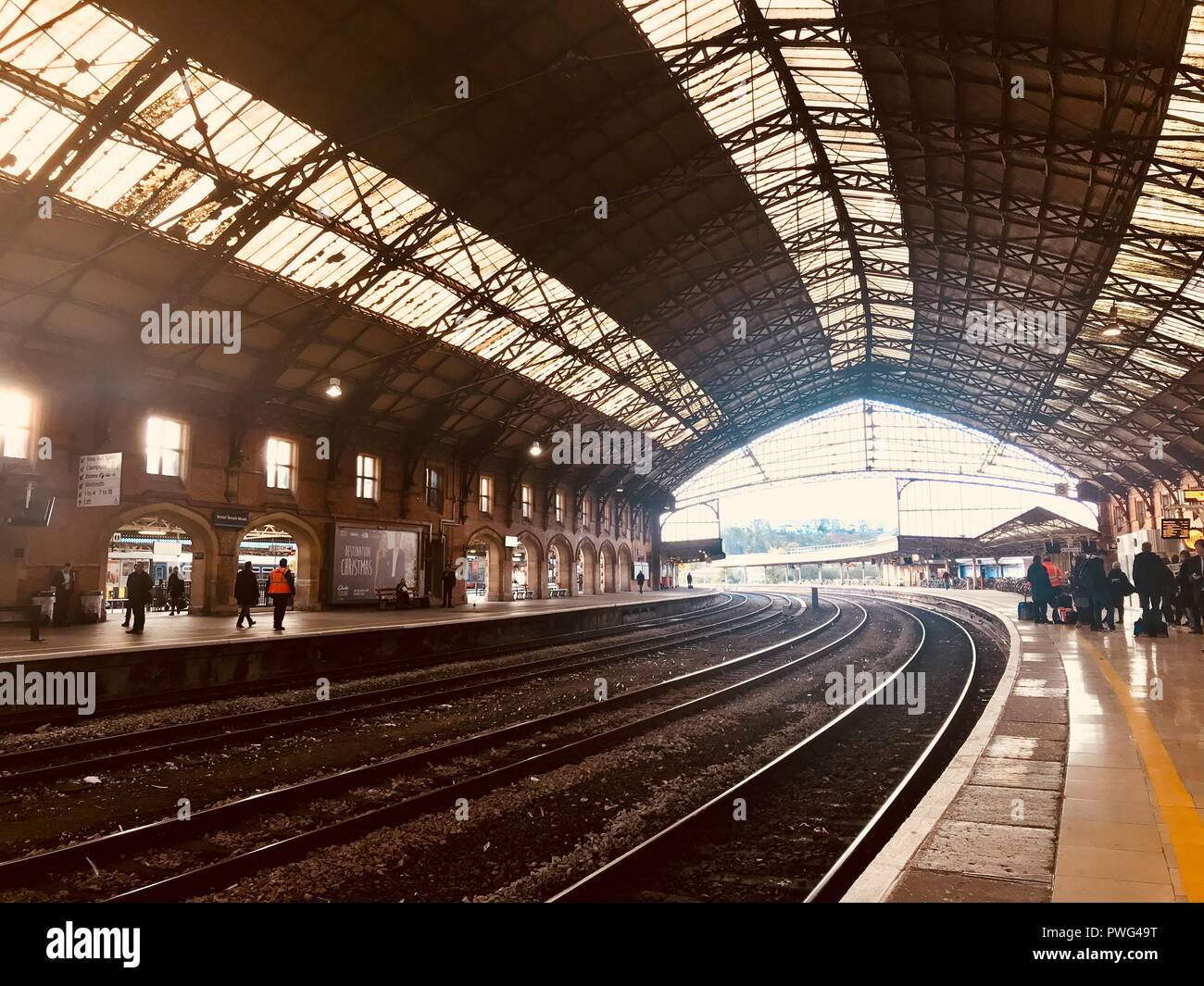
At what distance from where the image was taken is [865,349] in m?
40.3

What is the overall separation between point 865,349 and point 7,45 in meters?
38.0

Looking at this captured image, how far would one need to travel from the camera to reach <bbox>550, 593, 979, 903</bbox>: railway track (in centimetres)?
498

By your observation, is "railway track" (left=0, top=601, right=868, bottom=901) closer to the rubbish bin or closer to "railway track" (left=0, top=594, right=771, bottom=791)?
"railway track" (left=0, top=594, right=771, bottom=791)

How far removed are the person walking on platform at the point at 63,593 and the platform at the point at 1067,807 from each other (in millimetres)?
17913

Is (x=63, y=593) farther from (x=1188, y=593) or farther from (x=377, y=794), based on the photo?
(x=1188, y=593)

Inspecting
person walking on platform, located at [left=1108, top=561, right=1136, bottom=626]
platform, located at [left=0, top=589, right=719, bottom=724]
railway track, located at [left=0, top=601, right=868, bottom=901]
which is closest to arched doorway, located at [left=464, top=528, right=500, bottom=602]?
platform, located at [left=0, top=589, right=719, bottom=724]

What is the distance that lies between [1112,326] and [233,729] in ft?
92.1

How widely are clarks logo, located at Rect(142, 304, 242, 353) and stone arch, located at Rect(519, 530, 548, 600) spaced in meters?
19.0

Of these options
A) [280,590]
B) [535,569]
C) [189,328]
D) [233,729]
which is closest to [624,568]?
[535,569]

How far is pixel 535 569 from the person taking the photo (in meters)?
35.9

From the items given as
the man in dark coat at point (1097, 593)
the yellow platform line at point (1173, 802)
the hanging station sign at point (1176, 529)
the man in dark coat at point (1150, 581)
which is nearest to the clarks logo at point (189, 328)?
the yellow platform line at point (1173, 802)
